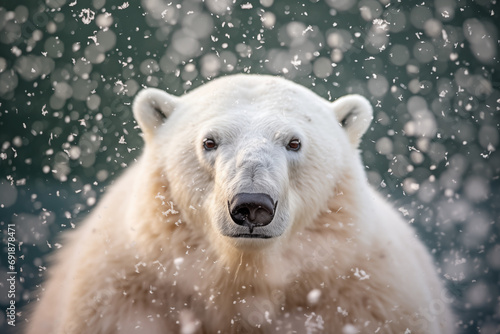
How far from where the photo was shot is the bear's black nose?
2049mm

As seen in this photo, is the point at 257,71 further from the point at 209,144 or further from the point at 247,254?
the point at 247,254

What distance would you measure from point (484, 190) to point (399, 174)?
5.20ft

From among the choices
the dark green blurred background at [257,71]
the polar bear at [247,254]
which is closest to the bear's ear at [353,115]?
the polar bear at [247,254]

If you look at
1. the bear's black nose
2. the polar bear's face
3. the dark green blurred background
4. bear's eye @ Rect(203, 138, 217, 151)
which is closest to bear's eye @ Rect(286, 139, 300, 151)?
the polar bear's face

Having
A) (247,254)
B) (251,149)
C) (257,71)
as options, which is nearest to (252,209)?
(251,149)

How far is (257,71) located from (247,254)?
552 cm

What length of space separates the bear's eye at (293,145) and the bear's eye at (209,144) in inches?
14.9

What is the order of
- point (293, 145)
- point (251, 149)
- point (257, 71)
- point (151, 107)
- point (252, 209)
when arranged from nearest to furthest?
point (252, 209) → point (251, 149) → point (293, 145) → point (151, 107) → point (257, 71)

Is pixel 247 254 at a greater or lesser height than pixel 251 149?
lesser

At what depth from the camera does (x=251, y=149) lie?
7.77 ft

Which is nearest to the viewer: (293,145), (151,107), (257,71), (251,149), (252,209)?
(252,209)

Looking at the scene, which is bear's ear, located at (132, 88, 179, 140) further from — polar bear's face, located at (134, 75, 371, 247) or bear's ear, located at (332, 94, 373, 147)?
bear's ear, located at (332, 94, 373, 147)

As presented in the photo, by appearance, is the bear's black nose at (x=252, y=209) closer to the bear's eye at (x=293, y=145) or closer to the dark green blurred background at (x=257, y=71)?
the bear's eye at (x=293, y=145)

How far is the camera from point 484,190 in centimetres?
823
